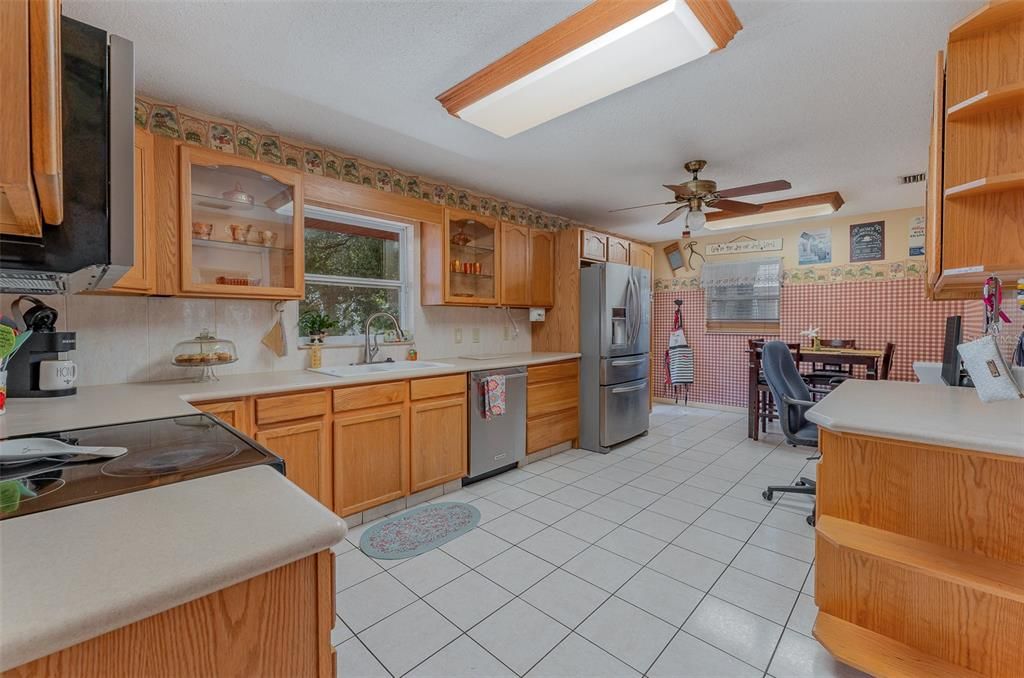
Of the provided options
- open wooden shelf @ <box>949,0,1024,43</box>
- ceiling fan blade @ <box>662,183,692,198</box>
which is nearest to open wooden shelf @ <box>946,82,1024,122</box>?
open wooden shelf @ <box>949,0,1024,43</box>

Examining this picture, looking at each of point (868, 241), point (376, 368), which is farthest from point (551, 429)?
point (868, 241)

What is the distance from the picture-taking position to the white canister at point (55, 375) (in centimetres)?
178

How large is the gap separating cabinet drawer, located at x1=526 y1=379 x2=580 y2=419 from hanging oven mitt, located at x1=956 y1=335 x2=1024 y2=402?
2.47m

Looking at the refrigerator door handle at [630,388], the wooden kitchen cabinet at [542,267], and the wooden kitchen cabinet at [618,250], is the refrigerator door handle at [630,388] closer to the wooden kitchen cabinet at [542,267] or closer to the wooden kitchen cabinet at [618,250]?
the wooden kitchen cabinet at [542,267]

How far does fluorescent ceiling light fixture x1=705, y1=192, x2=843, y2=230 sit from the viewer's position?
3.72 m

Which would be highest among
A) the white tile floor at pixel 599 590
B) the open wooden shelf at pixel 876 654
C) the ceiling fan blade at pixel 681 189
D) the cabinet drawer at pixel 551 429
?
the ceiling fan blade at pixel 681 189

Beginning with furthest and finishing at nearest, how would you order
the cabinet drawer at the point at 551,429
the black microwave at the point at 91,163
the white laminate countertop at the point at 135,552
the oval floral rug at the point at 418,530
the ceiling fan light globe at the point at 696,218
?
the cabinet drawer at the point at 551,429 < the ceiling fan light globe at the point at 696,218 < the oval floral rug at the point at 418,530 < the black microwave at the point at 91,163 < the white laminate countertop at the point at 135,552

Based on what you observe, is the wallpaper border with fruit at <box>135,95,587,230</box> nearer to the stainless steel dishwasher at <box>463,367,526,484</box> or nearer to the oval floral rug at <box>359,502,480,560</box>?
the stainless steel dishwasher at <box>463,367,526,484</box>

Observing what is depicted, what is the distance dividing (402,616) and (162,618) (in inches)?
54.2

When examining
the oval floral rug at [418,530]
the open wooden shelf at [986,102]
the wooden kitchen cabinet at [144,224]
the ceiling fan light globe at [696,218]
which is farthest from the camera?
the ceiling fan light globe at [696,218]

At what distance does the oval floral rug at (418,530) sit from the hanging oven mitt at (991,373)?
2.32 m

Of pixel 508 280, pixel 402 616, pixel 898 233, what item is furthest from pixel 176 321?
pixel 898 233

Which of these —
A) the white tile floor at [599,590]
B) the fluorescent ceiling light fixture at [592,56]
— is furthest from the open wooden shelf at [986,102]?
the white tile floor at [599,590]

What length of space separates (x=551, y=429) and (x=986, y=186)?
2898 mm
